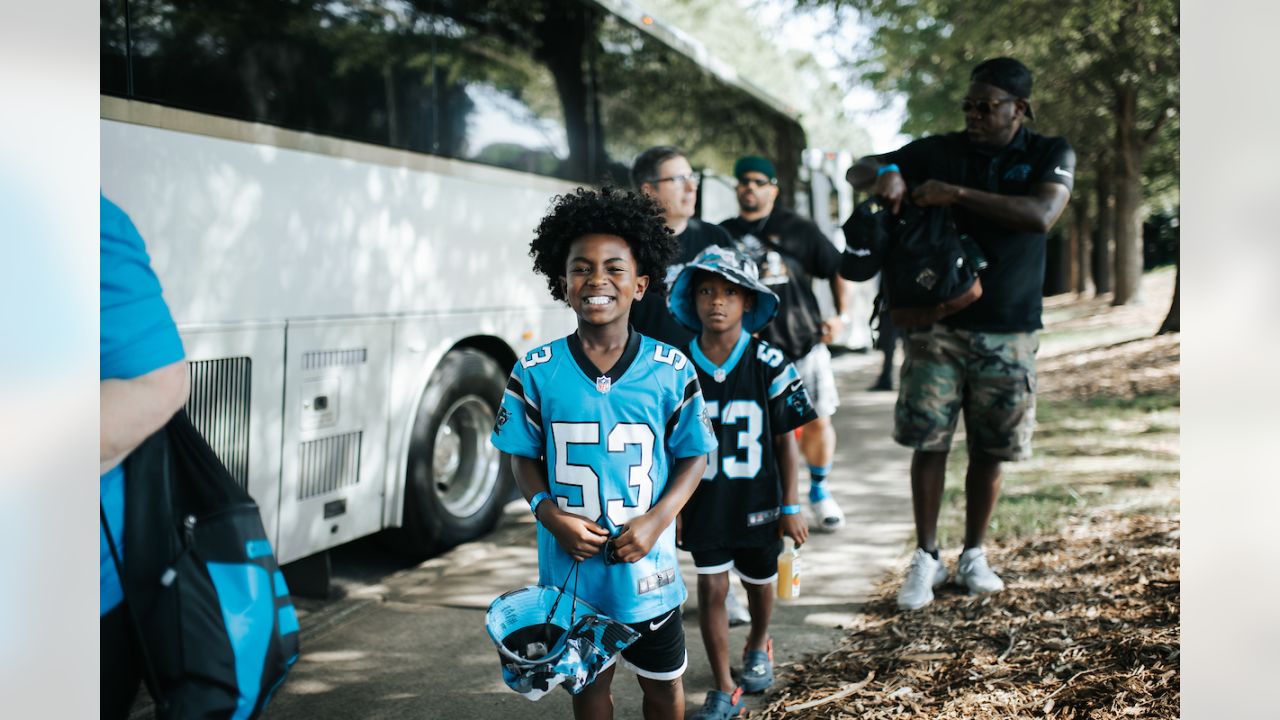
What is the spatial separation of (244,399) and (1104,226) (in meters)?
27.1

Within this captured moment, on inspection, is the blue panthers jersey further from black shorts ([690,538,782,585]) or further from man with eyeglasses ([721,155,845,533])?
man with eyeglasses ([721,155,845,533])

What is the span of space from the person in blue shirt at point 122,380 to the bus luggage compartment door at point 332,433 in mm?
2339

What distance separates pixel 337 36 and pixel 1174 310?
44.9ft

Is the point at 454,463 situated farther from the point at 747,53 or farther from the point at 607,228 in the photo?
the point at 747,53

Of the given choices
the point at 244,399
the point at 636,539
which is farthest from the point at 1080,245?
the point at 636,539

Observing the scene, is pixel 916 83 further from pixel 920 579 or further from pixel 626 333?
pixel 626 333

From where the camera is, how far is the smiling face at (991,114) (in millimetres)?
4422

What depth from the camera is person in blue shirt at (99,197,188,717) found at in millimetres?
2127

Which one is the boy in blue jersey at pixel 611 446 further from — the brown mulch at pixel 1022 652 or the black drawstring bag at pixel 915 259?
the black drawstring bag at pixel 915 259

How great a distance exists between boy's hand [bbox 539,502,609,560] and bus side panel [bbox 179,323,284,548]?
6.45 feet

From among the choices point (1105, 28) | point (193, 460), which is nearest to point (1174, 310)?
point (1105, 28)

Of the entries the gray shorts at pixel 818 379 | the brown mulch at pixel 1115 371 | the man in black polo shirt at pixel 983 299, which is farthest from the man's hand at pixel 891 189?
the brown mulch at pixel 1115 371

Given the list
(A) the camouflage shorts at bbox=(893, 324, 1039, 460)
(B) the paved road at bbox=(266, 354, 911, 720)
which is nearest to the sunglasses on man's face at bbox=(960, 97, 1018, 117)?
(A) the camouflage shorts at bbox=(893, 324, 1039, 460)
